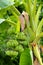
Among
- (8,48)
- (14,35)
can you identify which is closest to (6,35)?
(14,35)

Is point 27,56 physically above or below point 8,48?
below

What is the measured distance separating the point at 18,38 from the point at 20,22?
2.20 feet

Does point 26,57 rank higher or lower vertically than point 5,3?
lower

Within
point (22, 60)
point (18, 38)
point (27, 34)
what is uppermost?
point (18, 38)

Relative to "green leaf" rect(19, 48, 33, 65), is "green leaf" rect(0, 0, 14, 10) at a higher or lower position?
higher

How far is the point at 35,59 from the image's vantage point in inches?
31.2

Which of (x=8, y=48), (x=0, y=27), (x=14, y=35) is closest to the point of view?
(x=0, y=27)

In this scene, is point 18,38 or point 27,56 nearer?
point 27,56

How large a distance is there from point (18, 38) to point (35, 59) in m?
0.61

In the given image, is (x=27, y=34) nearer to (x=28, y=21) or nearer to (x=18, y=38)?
(x=28, y=21)

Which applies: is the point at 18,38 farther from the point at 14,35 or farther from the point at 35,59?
the point at 35,59

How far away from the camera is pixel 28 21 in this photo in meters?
0.77

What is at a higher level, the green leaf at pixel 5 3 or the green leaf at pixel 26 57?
the green leaf at pixel 5 3

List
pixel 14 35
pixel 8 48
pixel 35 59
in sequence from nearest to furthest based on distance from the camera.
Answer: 1. pixel 35 59
2. pixel 8 48
3. pixel 14 35
